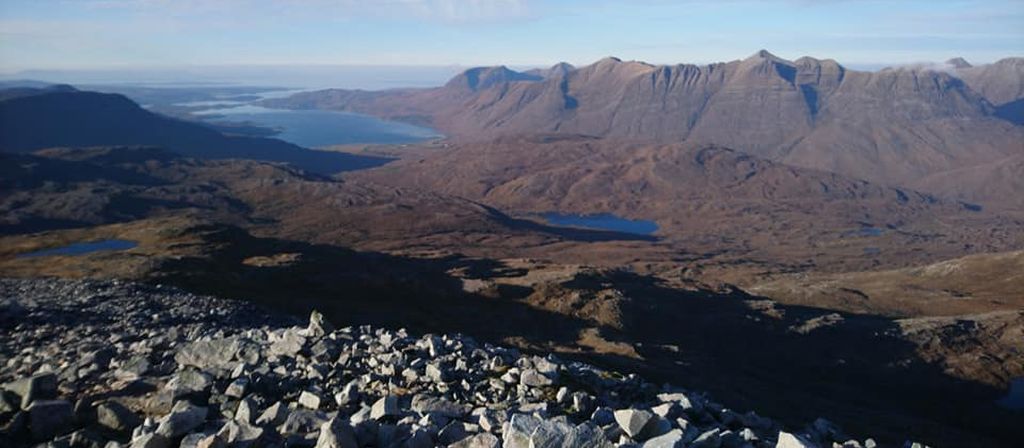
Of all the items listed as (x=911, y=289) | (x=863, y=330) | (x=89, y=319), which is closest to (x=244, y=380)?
(x=89, y=319)

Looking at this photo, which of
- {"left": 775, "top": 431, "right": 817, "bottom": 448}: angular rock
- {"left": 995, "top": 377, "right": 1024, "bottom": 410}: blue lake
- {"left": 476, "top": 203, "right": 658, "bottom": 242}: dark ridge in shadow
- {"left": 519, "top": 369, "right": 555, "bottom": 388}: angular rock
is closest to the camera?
{"left": 775, "top": 431, "right": 817, "bottom": 448}: angular rock

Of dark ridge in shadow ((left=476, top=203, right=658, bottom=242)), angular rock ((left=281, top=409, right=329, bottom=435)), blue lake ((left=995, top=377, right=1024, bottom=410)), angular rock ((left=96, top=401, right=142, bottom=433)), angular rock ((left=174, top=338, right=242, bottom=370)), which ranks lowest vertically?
dark ridge in shadow ((left=476, top=203, right=658, bottom=242))

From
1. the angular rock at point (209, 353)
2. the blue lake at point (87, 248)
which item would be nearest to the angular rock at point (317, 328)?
the angular rock at point (209, 353)

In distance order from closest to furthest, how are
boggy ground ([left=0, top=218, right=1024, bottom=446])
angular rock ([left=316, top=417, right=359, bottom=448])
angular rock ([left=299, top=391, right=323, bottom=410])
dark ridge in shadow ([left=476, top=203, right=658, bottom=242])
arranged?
1. angular rock ([left=316, top=417, right=359, bottom=448])
2. angular rock ([left=299, top=391, right=323, bottom=410])
3. boggy ground ([left=0, top=218, right=1024, bottom=446])
4. dark ridge in shadow ([left=476, top=203, right=658, bottom=242])

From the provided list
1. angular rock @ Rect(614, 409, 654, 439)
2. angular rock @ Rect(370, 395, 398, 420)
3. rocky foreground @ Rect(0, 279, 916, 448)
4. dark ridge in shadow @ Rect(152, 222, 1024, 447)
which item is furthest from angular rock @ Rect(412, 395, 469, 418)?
dark ridge in shadow @ Rect(152, 222, 1024, 447)

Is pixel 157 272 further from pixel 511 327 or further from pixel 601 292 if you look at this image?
pixel 601 292

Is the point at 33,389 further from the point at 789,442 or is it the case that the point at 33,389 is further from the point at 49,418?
the point at 789,442

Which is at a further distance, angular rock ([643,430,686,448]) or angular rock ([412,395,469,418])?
angular rock ([412,395,469,418])

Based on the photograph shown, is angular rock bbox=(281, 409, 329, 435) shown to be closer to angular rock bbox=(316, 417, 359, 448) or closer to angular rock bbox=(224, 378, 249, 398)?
angular rock bbox=(316, 417, 359, 448)
